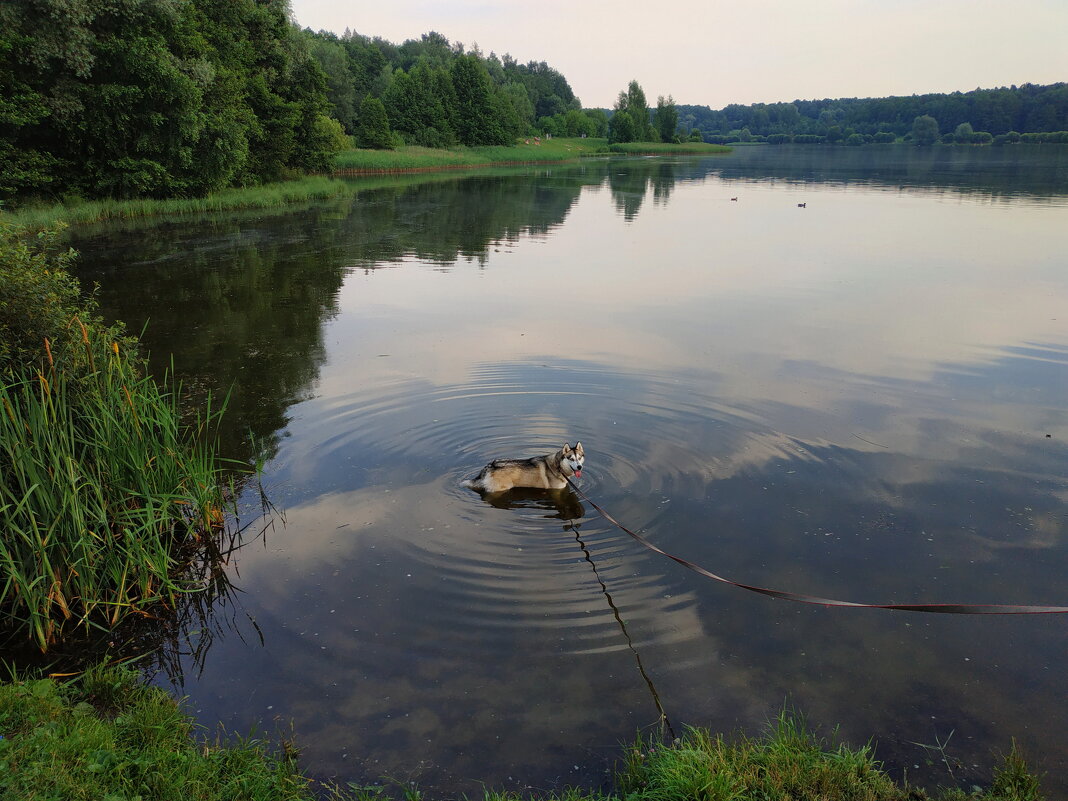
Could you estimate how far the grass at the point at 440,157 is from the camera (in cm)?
6875

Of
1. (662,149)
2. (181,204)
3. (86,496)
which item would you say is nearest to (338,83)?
(181,204)

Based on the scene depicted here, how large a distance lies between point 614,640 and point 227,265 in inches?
914

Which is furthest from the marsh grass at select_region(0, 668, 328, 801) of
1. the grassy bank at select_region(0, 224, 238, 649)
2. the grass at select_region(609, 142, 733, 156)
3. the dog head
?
the grass at select_region(609, 142, 733, 156)

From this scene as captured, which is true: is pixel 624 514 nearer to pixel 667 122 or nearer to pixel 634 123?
pixel 634 123

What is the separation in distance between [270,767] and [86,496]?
10.8 ft

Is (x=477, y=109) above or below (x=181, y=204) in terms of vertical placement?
above

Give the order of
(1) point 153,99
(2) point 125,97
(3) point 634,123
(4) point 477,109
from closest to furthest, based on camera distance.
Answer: (2) point 125,97 → (1) point 153,99 → (4) point 477,109 → (3) point 634,123

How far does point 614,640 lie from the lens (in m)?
6.66

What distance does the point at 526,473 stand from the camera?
9.26m

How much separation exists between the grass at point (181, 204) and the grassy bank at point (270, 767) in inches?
989

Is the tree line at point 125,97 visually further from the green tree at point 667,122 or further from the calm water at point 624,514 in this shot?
the green tree at point 667,122

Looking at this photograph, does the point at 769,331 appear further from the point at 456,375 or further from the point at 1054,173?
the point at 1054,173

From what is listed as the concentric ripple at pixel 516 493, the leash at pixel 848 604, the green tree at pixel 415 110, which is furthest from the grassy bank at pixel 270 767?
the green tree at pixel 415 110

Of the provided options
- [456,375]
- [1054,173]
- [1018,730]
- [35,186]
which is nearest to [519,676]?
[1018,730]
